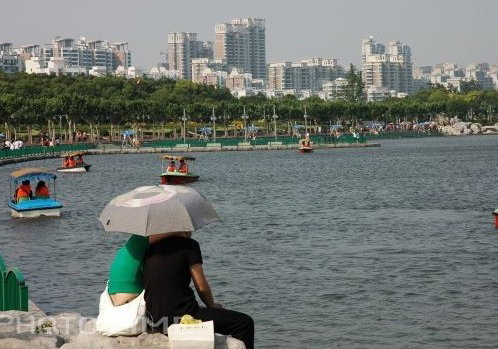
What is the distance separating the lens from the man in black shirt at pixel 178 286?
11555 mm

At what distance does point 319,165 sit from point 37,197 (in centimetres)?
6416

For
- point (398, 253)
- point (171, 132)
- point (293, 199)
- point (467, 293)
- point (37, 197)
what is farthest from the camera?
point (171, 132)

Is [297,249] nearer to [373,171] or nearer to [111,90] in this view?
[373,171]

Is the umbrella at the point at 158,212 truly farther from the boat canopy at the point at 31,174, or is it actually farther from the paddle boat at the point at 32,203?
the boat canopy at the point at 31,174

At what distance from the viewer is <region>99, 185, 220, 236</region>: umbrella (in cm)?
1155

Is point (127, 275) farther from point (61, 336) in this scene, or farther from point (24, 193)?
point (24, 193)

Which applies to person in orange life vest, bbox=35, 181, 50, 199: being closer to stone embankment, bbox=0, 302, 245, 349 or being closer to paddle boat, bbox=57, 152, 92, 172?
stone embankment, bbox=0, 302, 245, 349

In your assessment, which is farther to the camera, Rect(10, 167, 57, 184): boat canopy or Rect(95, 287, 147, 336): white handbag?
Rect(10, 167, 57, 184): boat canopy

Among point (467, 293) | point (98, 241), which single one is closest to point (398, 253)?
point (467, 293)

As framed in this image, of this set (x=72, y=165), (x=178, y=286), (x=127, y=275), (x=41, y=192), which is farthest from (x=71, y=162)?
(x=178, y=286)

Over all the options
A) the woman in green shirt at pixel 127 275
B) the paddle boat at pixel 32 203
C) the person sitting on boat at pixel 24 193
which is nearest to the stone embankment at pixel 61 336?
the woman in green shirt at pixel 127 275

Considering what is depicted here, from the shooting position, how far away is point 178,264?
11.6 meters

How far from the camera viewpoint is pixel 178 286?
11625mm

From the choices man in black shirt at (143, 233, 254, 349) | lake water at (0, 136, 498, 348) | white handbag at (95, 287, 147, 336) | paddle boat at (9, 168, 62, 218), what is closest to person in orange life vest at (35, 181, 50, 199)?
paddle boat at (9, 168, 62, 218)
